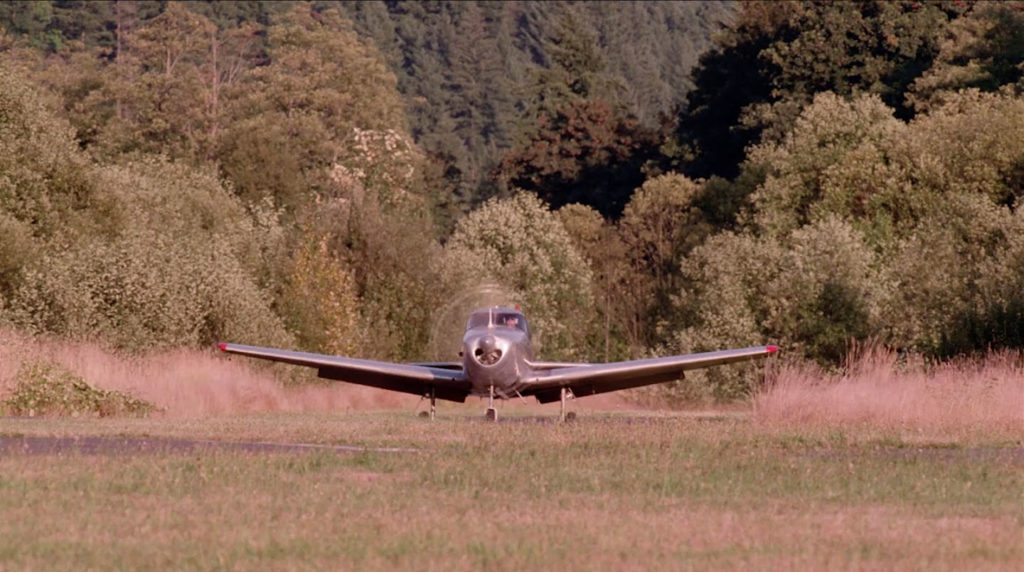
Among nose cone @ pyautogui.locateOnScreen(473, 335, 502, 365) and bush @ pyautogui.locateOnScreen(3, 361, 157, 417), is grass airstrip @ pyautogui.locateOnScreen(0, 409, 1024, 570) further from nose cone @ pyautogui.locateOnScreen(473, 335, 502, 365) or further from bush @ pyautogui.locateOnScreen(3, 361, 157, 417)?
nose cone @ pyautogui.locateOnScreen(473, 335, 502, 365)

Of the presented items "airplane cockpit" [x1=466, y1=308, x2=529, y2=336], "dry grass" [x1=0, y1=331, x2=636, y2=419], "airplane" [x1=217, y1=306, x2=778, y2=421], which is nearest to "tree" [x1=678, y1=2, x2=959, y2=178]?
"dry grass" [x1=0, y1=331, x2=636, y2=419]

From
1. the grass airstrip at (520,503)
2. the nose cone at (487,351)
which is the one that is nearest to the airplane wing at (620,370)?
the nose cone at (487,351)

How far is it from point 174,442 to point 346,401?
2193 cm

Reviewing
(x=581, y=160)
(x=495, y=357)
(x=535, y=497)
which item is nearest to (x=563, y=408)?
(x=495, y=357)

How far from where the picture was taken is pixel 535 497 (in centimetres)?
1474

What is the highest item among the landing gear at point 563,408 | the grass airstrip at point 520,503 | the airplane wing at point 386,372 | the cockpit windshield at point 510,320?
the cockpit windshield at point 510,320

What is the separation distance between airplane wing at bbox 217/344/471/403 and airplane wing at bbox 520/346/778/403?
134cm

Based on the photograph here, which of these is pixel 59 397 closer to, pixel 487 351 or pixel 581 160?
pixel 487 351

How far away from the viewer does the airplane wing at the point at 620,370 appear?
100.0ft

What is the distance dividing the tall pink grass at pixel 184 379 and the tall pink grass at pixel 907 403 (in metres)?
11.0

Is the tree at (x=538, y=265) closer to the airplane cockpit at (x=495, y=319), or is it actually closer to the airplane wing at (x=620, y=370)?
the airplane wing at (x=620, y=370)

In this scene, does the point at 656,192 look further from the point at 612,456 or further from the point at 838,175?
the point at 612,456

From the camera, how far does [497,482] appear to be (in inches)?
621

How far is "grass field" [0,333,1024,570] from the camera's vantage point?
11.6 meters
